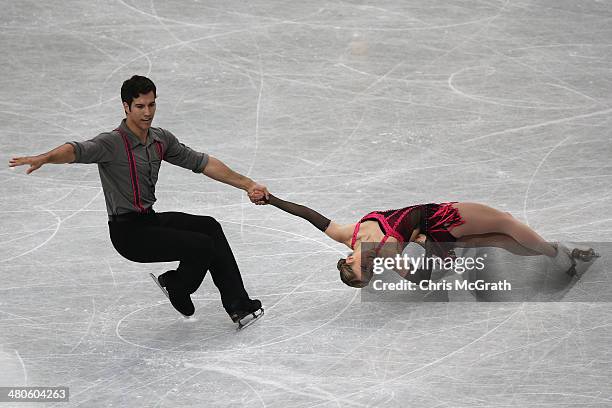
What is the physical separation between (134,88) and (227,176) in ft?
3.19

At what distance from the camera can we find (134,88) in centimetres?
655

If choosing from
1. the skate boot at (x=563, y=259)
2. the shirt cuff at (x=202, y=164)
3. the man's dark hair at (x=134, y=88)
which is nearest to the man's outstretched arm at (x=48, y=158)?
the man's dark hair at (x=134, y=88)

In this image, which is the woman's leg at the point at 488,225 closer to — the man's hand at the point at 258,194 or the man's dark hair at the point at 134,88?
the man's hand at the point at 258,194

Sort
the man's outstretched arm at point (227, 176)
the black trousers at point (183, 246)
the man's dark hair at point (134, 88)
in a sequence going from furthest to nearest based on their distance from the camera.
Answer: the man's outstretched arm at point (227, 176)
the black trousers at point (183, 246)
the man's dark hair at point (134, 88)

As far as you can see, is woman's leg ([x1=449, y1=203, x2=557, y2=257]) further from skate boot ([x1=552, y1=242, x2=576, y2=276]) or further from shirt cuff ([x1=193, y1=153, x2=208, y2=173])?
shirt cuff ([x1=193, y1=153, x2=208, y2=173])

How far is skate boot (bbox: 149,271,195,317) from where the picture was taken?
693 cm

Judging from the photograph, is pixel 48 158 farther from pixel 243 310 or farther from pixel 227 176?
pixel 243 310

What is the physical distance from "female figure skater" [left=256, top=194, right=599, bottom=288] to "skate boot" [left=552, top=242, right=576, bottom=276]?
7 cm

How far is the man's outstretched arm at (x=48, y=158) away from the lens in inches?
242

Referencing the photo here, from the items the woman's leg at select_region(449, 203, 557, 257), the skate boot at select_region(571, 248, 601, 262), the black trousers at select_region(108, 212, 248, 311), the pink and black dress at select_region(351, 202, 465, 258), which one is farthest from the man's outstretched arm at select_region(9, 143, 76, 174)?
the skate boot at select_region(571, 248, 601, 262)

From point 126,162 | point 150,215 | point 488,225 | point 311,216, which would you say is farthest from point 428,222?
point 126,162

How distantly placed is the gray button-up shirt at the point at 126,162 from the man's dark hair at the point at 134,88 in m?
0.18

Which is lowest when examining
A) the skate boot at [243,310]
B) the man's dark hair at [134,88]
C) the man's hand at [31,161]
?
the skate boot at [243,310]

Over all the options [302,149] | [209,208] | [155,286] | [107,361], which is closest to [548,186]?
[302,149]
